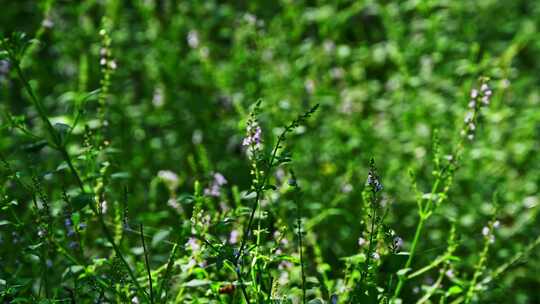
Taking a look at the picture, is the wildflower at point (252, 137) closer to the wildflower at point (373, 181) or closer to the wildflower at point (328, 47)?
the wildflower at point (373, 181)

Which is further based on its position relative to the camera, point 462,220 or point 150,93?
point 150,93

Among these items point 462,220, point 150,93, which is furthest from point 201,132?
point 462,220

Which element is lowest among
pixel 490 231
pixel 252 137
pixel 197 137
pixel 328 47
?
pixel 490 231

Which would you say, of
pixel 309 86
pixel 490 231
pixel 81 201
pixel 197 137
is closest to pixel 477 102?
pixel 490 231

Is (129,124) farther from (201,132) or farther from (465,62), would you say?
(465,62)

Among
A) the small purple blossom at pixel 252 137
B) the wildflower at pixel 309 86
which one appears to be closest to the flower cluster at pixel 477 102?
the small purple blossom at pixel 252 137

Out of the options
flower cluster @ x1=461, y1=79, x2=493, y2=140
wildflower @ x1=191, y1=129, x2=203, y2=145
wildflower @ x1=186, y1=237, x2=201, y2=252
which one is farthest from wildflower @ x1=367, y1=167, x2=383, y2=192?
wildflower @ x1=191, y1=129, x2=203, y2=145

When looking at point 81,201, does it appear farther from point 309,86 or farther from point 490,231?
point 309,86

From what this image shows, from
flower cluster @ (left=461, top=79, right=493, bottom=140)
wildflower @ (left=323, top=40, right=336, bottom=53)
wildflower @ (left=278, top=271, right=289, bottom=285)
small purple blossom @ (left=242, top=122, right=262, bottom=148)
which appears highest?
wildflower @ (left=323, top=40, right=336, bottom=53)

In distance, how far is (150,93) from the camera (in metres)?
5.12

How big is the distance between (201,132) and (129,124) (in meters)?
0.47

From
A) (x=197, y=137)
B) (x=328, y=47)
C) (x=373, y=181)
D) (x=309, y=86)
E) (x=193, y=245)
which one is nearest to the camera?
(x=373, y=181)

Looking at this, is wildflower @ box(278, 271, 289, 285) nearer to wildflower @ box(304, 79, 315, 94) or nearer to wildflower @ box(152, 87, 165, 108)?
wildflower @ box(304, 79, 315, 94)

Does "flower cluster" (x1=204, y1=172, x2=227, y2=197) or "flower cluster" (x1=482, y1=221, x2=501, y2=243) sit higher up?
"flower cluster" (x1=204, y1=172, x2=227, y2=197)
